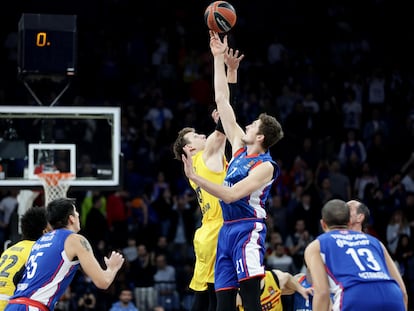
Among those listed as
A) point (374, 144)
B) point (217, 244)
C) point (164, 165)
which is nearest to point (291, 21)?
point (374, 144)

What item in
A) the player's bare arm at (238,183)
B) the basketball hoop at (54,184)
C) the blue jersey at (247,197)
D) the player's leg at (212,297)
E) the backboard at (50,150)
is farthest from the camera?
the backboard at (50,150)

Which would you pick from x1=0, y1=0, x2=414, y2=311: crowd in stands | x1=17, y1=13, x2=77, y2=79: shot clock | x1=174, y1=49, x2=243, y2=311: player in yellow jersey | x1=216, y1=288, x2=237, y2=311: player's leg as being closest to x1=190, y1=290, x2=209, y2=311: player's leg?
x1=174, y1=49, x2=243, y2=311: player in yellow jersey

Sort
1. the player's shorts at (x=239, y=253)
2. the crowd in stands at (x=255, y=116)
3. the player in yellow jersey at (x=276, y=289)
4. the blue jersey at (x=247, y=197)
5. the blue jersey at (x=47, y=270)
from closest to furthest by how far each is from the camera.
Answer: the blue jersey at (x=47, y=270)
the player's shorts at (x=239, y=253)
the blue jersey at (x=247, y=197)
the player in yellow jersey at (x=276, y=289)
the crowd in stands at (x=255, y=116)

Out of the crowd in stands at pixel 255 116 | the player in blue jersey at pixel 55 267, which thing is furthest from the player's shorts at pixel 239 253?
the crowd in stands at pixel 255 116

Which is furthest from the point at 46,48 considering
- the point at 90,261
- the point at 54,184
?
the point at 90,261

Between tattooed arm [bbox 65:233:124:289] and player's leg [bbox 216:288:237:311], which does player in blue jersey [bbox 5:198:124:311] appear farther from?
player's leg [bbox 216:288:237:311]

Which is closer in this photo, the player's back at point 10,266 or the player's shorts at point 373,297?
the player's shorts at point 373,297

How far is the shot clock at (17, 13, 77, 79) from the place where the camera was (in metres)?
13.9

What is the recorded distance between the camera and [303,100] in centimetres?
2236

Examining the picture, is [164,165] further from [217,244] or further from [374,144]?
[217,244]

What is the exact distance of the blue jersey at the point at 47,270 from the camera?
28.4 ft

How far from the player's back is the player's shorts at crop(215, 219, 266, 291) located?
78.9 inches

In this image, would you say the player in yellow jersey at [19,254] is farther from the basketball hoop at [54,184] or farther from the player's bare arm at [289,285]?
the basketball hoop at [54,184]

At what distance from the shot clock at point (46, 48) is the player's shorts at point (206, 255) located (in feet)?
16.8
